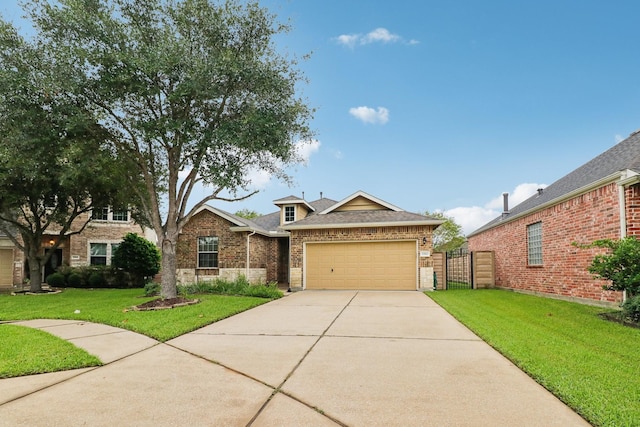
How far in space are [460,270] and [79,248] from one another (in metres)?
20.9

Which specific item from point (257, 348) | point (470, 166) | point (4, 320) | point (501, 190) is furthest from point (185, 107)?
point (501, 190)

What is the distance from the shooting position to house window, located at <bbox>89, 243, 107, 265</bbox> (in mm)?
21714

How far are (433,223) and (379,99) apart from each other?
234 inches

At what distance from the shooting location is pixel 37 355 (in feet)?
16.9

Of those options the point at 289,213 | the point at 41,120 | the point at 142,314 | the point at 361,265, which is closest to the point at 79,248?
the point at 289,213

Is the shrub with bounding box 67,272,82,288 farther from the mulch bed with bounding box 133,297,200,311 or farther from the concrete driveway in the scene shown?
the concrete driveway

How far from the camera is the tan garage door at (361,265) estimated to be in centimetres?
1498

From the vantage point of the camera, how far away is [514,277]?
51.8ft

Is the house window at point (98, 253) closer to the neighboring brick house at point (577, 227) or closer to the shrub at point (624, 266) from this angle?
the neighboring brick house at point (577, 227)

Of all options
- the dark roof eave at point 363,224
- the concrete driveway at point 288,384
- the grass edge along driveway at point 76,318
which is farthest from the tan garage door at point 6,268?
the concrete driveway at point 288,384

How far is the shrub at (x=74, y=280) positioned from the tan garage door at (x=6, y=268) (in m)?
3.67

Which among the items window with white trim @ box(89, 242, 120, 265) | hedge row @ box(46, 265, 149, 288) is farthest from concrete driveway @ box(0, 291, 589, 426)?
window with white trim @ box(89, 242, 120, 265)

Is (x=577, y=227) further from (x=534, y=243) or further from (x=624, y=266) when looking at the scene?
(x=624, y=266)

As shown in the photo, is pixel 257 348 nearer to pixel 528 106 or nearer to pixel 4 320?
pixel 4 320
